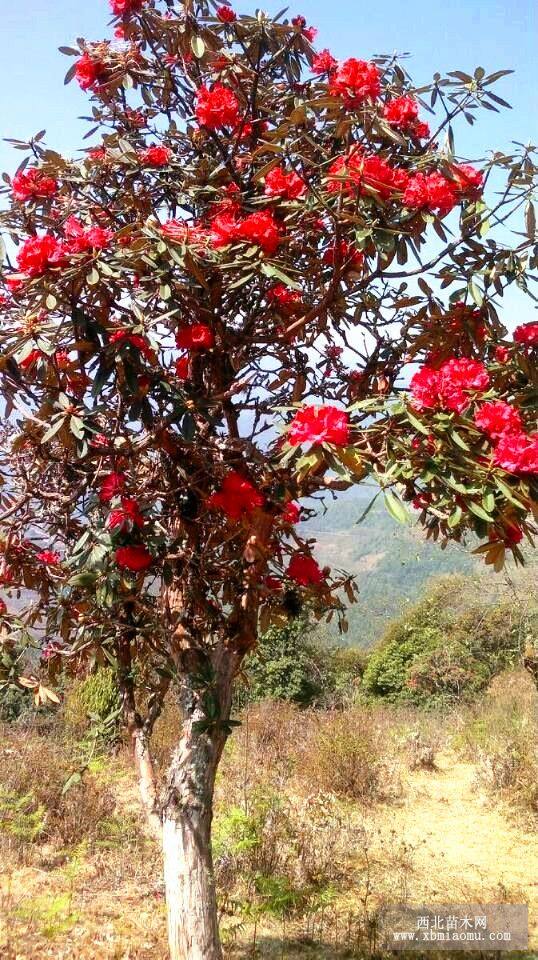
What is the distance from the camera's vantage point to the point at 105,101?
2145 millimetres

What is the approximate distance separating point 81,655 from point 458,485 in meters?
1.58

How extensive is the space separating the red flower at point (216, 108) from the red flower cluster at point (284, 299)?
488 millimetres

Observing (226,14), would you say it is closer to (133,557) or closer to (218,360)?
(218,360)

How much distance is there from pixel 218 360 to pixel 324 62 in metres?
0.98

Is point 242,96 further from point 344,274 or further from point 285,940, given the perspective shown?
point 285,940

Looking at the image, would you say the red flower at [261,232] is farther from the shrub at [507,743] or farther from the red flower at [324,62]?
the shrub at [507,743]

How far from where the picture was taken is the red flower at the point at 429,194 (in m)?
1.57

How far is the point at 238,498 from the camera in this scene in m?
1.70

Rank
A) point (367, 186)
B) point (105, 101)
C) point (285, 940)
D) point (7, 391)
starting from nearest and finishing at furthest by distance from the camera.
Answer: point (367, 186)
point (7, 391)
point (105, 101)
point (285, 940)

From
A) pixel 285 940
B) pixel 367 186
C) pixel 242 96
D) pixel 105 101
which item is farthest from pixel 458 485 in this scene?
pixel 285 940

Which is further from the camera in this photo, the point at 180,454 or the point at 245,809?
the point at 245,809

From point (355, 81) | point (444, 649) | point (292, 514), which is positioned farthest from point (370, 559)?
point (355, 81)

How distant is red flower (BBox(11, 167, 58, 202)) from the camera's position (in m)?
1.93

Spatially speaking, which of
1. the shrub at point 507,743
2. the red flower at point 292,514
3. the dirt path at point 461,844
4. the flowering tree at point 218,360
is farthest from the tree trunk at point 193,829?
the shrub at point 507,743
